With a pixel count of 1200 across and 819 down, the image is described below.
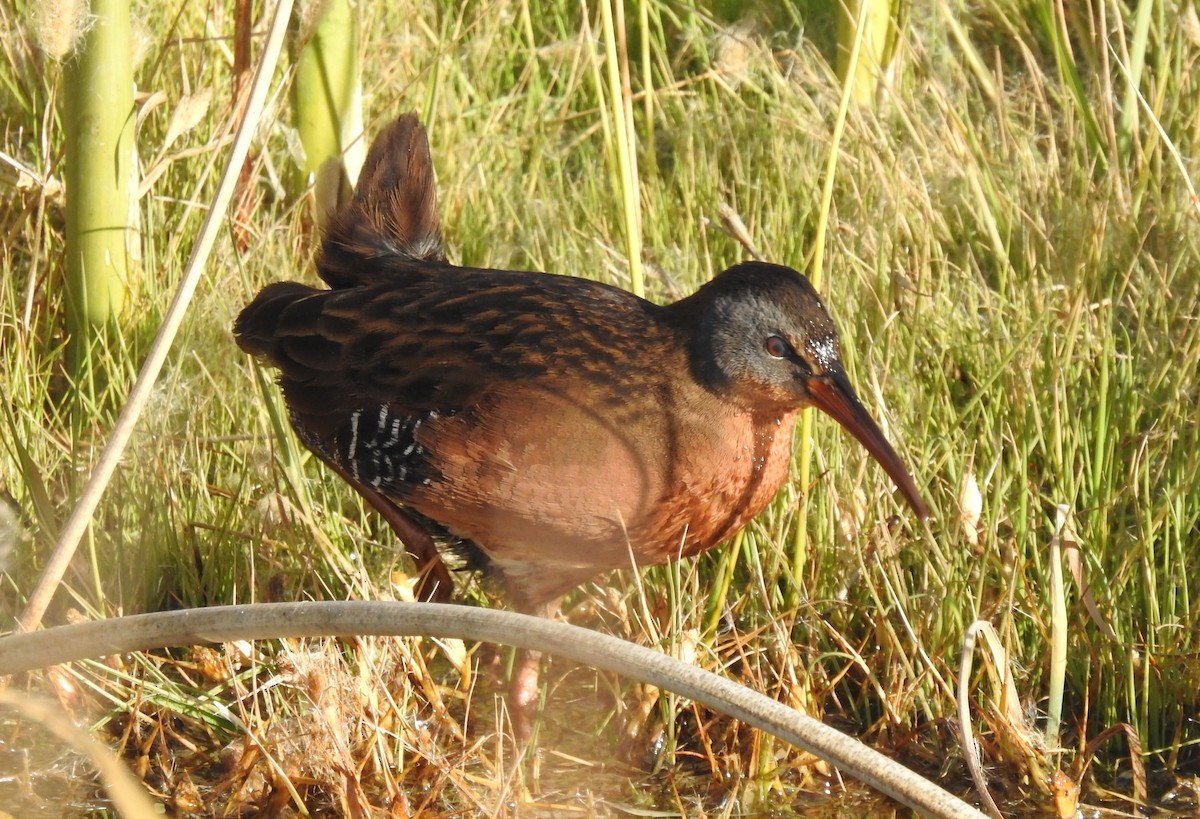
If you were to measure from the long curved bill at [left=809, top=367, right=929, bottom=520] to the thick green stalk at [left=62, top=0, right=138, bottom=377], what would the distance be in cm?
173

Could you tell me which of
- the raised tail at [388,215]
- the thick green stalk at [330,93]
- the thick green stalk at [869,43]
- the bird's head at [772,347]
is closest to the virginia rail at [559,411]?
the bird's head at [772,347]

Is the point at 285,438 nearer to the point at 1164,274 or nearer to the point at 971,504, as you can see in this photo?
the point at 971,504

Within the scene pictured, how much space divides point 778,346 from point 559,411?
42cm

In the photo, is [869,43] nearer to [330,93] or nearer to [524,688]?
[330,93]

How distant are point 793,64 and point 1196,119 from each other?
4.28 ft

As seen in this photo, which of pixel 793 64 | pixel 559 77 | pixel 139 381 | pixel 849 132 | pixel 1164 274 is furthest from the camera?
pixel 559 77

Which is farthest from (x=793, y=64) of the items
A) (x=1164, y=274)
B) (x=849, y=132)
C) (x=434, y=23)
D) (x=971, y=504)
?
(x=971, y=504)

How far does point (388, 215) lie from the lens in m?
3.37

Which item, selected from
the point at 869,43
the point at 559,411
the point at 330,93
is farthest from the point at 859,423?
the point at 330,93

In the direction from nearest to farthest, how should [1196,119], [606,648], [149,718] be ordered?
[606,648], [149,718], [1196,119]

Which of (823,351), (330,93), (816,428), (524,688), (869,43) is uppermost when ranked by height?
(869,43)

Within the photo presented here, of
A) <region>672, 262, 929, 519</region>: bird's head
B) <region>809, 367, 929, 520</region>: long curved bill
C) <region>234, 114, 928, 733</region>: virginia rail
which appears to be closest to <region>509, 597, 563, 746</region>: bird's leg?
<region>234, 114, 928, 733</region>: virginia rail

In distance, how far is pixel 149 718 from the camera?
8.79ft

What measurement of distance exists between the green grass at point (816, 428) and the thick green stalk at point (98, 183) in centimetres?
9
